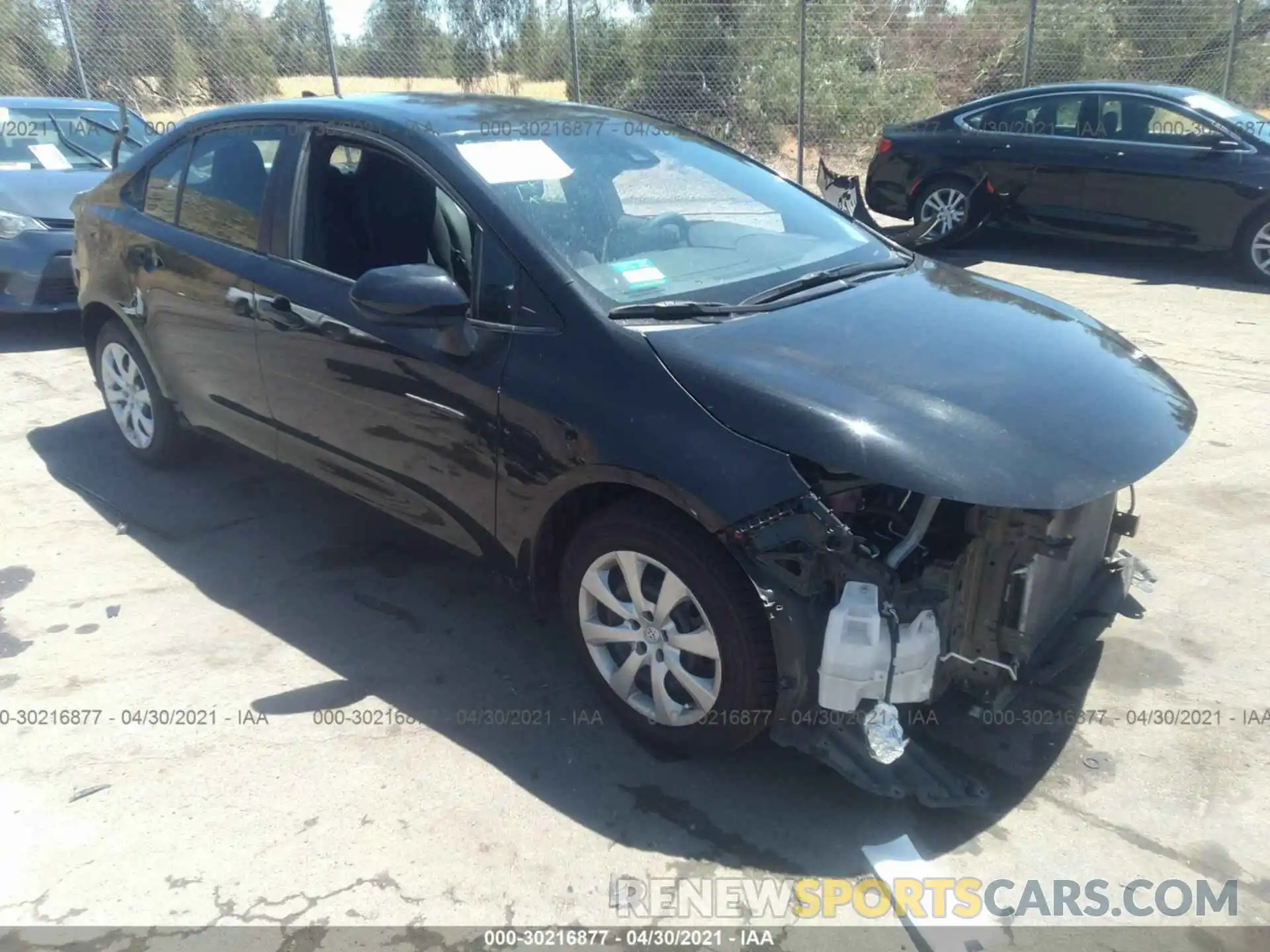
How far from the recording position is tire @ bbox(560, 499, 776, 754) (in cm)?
271

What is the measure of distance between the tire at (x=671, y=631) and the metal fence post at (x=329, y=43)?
1111 centimetres

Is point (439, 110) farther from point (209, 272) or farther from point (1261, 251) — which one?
point (1261, 251)

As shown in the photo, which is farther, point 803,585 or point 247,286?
point 247,286

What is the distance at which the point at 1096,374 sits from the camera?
121 inches

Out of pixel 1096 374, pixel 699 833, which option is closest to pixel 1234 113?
pixel 1096 374

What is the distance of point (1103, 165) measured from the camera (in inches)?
363

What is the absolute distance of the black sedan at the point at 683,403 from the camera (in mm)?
2637

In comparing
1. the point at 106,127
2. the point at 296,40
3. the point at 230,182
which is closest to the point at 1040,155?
the point at 230,182

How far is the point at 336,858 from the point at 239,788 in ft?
1.51

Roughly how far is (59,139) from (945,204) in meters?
7.76

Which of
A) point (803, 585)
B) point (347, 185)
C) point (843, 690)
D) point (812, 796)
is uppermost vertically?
point (347, 185)

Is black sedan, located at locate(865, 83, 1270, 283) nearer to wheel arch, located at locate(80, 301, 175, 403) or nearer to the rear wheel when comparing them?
the rear wheel

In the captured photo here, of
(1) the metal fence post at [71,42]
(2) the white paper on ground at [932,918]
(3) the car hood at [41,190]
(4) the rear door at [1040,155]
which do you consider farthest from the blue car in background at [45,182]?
(4) the rear door at [1040,155]

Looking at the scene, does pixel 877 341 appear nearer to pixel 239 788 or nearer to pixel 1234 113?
pixel 239 788
